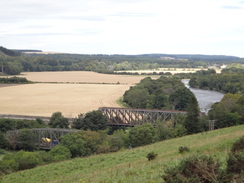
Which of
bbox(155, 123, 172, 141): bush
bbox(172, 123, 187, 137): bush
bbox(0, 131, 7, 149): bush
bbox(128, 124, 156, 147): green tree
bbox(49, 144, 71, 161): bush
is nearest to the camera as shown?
bbox(49, 144, 71, 161): bush

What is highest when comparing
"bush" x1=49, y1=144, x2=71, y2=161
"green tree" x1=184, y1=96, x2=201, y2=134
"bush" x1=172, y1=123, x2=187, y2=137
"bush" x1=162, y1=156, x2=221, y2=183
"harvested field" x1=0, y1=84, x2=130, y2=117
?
"bush" x1=162, y1=156, x2=221, y2=183

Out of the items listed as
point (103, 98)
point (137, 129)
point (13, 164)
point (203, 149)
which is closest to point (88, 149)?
point (137, 129)

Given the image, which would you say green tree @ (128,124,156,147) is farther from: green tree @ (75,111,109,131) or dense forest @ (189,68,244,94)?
dense forest @ (189,68,244,94)

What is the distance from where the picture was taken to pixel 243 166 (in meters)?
13.8

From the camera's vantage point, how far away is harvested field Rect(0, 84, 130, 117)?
3895 inches

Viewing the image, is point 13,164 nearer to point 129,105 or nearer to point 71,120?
point 71,120

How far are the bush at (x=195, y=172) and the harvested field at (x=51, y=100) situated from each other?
77.7 meters

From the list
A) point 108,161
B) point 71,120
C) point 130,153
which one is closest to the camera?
point 108,161

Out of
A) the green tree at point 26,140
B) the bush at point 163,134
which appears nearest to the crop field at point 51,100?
the green tree at point 26,140

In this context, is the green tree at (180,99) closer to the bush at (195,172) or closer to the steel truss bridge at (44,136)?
the steel truss bridge at (44,136)

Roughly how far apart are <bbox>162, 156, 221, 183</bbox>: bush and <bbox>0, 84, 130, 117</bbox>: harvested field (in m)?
77.7

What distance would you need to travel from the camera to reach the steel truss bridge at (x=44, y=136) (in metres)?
62.8

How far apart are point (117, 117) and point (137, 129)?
30.7 m

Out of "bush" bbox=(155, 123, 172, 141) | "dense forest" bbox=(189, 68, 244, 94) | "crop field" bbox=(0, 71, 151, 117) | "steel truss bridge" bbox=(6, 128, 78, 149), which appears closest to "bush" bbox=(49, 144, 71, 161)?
"bush" bbox=(155, 123, 172, 141)
